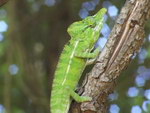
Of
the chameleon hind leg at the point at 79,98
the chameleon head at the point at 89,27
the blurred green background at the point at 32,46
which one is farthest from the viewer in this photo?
the blurred green background at the point at 32,46

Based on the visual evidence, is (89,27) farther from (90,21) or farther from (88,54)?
(88,54)

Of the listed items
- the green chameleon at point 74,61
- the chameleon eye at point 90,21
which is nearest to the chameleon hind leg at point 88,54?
the green chameleon at point 74,61

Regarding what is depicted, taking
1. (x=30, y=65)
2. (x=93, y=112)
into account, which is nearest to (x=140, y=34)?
(x=93, y=112)

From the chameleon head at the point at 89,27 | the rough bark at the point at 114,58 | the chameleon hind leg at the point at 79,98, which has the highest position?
the chameleon head at the point at 89,27

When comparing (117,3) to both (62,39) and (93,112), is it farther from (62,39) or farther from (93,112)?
(93,112)

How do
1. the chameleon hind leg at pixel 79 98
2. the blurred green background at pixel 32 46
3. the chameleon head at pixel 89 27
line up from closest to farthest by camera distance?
1. the chameleon hind leg at pixel 79 98
2. the chameleon head at pixel 89 27
3. the blurred green background at pixel 32 46

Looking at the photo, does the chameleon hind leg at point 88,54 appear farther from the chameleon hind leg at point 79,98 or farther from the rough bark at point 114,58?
the chameleon hind leg at point 79,98

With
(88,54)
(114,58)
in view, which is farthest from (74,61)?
(114,58)
